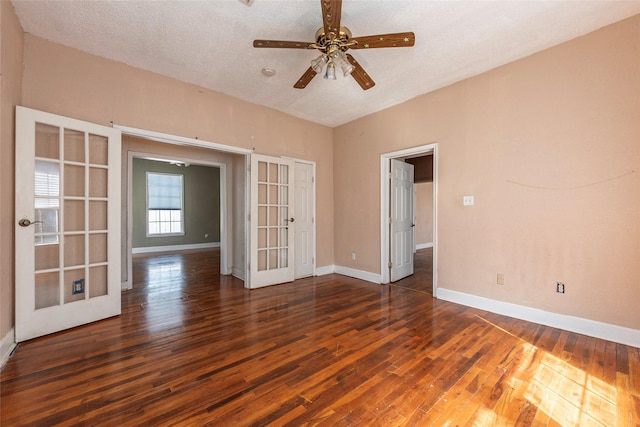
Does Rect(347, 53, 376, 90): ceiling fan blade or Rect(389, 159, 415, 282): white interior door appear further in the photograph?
Rect(389, 159, 415, 282): white interior door

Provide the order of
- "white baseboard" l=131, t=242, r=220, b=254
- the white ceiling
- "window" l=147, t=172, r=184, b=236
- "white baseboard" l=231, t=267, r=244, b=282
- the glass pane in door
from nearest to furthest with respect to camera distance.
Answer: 1. the white ceiling
2. the glass pane in door
3. "white baseboard" l=231, t=267, r=244, b=282
4. "white baseboard" l=131, t=242, r=220, b=254
5. "window" l=147, t=172, r=184, b=236

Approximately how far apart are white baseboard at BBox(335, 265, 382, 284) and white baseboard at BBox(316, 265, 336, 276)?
3.2 inches

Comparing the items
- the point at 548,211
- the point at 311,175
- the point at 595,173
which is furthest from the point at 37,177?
the point at 595,173

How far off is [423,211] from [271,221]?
6.37m

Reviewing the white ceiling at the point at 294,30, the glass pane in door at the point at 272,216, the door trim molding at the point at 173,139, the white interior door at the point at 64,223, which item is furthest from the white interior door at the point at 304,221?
the white interior door at the point at 64,223

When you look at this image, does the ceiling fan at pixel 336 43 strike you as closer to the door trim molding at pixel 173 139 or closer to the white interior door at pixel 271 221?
the door trim molding at pixel 173 139

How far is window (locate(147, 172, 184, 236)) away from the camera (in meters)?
8.26

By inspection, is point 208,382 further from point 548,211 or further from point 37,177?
point 548,211

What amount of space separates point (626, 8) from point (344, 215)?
407cm

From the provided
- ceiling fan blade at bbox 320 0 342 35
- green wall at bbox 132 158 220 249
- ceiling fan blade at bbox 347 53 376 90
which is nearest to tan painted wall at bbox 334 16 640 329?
ceiling fan blade at bbox 347 53 376 90

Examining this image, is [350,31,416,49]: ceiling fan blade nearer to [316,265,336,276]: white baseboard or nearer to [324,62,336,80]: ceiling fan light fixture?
[324,62,336,80]: ceiling fan light fixture

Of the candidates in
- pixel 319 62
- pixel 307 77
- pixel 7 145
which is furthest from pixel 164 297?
pixel 319 62

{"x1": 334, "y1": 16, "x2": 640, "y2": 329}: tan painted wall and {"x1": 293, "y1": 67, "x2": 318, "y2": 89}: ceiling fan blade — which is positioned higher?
{"x1": 293, "y1": 67, "x2": 318, "y2": 89}: ceiling fan blade

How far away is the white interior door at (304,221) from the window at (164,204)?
5.65 m
